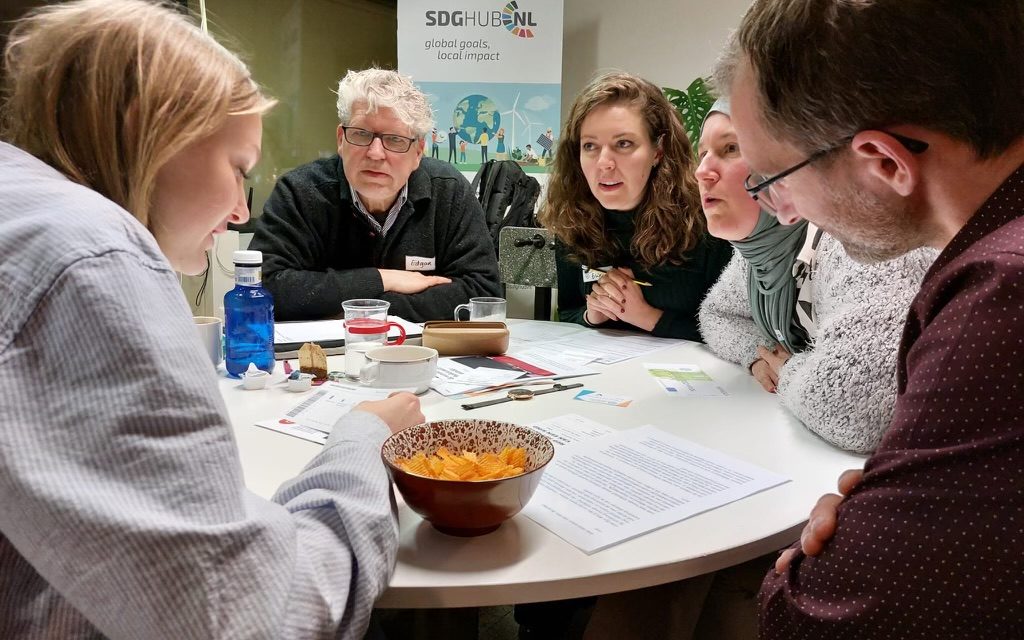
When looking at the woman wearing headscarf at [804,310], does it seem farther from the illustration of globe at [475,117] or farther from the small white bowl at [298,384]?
the illustration of globe at [475,117]

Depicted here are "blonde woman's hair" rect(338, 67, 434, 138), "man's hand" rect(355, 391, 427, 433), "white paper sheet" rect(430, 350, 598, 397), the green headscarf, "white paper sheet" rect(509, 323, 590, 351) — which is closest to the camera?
"man's hand" rect(355, 391, 427, 433)

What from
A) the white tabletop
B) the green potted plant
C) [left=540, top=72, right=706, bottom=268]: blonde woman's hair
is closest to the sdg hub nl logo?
the green potted plant

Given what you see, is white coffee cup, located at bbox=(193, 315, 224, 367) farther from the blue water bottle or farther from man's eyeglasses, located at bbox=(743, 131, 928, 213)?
man's eyeglasses, located at bbox=(743, 131, 928, 213)

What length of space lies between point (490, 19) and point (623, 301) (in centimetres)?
242

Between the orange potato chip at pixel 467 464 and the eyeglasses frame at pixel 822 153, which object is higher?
the eyeglasses frame at pixel 822 153

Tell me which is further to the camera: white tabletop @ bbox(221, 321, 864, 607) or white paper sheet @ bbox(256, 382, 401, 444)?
white paper sheet @ bbox(256, 382, 401, 444)

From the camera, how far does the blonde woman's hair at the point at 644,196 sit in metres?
2.22

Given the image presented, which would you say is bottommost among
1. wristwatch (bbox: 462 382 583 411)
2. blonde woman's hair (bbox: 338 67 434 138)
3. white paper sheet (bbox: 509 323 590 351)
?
white paper sheet (bbox: 509 323 590 351)

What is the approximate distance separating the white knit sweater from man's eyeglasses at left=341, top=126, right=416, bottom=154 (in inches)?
58.4

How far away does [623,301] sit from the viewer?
2.12 m

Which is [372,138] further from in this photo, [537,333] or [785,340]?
[785,340]

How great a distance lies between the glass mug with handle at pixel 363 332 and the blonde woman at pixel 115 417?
2.61ft

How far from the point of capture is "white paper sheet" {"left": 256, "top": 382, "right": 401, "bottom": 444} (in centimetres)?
117

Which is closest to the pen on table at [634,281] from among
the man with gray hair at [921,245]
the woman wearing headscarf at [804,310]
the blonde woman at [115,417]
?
the woman wearing headscarf at [804,310]
